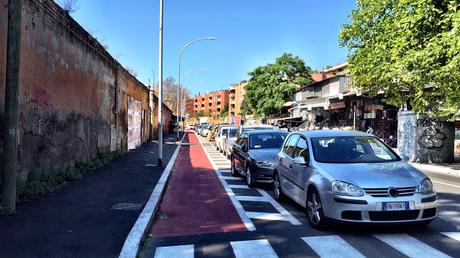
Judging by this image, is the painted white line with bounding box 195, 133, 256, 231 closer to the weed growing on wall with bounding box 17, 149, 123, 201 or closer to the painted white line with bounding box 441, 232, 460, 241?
the painted white line with bounding box 441, 232, 460, 241

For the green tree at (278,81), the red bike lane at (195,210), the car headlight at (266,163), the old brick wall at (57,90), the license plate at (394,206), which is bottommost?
the red bike lane at (195,210)

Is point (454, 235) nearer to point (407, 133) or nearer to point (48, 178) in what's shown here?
point (48, 178)

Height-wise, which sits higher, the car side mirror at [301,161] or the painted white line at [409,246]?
the car side mirror at [301,161]

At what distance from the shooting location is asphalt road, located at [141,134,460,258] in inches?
241

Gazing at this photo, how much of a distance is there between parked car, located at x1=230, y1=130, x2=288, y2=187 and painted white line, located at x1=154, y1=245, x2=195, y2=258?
5.99 metres

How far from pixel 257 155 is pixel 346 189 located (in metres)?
6.09

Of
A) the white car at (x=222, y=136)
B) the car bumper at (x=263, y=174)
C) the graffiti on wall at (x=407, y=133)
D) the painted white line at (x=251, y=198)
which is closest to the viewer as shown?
the painted white line at (x=251, y=198)

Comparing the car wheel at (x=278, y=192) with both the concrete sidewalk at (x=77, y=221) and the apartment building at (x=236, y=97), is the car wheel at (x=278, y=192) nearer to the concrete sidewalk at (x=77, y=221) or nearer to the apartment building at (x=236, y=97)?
the concrete sidewalk at (x=77, y=221)

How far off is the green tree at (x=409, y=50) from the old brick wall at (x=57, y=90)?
11.1 m

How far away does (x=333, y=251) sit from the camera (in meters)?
6.14

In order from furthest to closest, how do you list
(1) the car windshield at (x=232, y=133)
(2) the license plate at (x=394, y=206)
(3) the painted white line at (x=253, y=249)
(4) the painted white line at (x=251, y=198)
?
1. (1) the car windshield at (x=232, y=133)
2. (4) the painted white line at (x=251, y=198)
3. (2) the license plate at (x=394, y=206)
4. (3) the painted white line at (x=253, y=249)

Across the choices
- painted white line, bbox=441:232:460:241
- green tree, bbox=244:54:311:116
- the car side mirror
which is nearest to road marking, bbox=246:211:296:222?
the car side mirror

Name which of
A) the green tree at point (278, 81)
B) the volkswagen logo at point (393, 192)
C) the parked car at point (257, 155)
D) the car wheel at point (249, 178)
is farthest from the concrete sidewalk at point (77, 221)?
the green tree at point (278, 81)

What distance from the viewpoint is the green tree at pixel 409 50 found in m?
16.5
